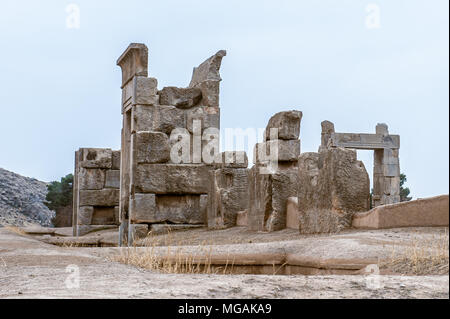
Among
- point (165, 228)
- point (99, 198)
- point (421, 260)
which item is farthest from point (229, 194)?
point (421, 260)

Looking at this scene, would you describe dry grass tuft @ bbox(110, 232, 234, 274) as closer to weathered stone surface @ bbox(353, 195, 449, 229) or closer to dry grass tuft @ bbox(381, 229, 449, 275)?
dry grass tuft @ bbox(381, 229, 449, 275)

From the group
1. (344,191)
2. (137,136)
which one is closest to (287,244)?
(344,191)

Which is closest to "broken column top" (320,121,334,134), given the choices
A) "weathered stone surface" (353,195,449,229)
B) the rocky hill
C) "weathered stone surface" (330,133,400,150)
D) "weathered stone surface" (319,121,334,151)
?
"weathered stone surface" (319,121,334,151)

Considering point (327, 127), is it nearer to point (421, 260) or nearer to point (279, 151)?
point (279, 151)

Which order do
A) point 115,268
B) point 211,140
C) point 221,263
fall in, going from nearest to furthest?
point 115,268 < point 221,263 < point 211,140

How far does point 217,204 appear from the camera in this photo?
13555 mm

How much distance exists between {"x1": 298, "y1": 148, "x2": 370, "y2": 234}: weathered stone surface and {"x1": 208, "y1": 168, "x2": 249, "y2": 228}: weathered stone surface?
3555mm

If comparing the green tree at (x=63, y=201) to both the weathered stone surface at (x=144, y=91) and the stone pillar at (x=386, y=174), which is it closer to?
the stone pillar at (x=386, y=174)

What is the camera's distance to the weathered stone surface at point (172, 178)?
13984 mm

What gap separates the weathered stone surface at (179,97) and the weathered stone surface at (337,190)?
5.25 m

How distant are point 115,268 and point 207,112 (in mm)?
8449

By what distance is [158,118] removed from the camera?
1426cm

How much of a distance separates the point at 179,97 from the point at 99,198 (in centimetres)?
624
